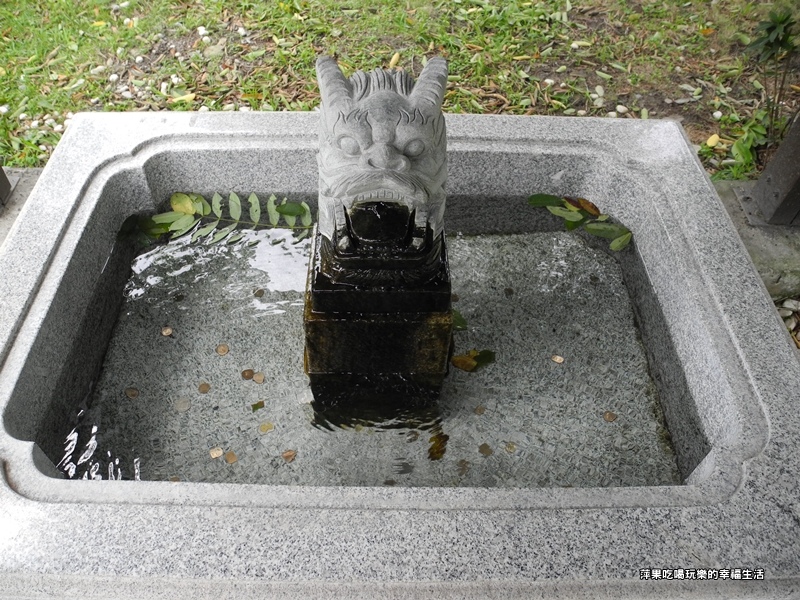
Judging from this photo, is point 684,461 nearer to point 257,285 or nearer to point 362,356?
point 362,356

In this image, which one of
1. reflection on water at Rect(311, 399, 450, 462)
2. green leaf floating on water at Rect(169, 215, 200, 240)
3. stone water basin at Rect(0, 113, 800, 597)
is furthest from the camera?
green leaf floating on water at Rect(169, 215, 200, 240)

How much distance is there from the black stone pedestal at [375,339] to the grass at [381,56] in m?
2.32

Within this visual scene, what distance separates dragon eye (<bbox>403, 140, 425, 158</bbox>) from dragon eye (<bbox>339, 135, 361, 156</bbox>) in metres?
0.15

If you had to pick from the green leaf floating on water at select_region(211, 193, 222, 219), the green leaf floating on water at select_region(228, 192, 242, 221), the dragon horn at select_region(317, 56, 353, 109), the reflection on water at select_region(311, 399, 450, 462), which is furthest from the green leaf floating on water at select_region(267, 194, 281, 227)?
the dragon horn at select_region(317, 56, 353, 109)

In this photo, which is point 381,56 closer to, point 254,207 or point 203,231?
point 254,207

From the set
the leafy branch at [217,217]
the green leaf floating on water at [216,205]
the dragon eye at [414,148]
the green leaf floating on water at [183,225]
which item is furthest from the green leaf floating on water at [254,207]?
the dragon eye at [414,148]

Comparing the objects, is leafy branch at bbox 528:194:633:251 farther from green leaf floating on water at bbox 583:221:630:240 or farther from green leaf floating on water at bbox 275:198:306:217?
green leaf floating on water at bbox 275:198:306:217

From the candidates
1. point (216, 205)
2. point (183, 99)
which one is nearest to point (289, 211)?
point (216, 205)

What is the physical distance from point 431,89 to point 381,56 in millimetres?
3020

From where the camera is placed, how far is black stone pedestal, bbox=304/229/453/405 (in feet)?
7.37

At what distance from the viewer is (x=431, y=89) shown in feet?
6.24

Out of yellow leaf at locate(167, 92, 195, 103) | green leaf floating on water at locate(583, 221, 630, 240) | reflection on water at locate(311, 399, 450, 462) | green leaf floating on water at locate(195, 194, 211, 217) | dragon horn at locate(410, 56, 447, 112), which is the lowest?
reflection on water at locate(311, 399, 450, 462)

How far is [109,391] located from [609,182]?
2645mm

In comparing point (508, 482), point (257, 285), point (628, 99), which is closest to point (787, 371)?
point (508, 482)
